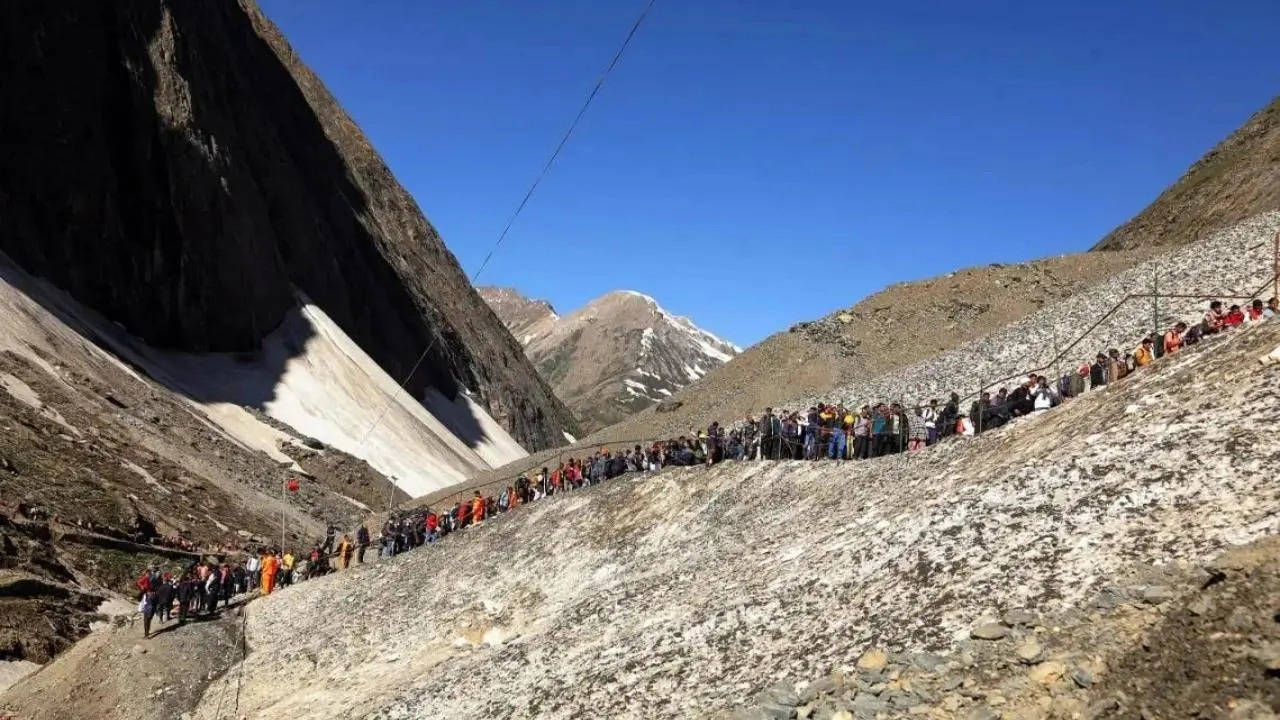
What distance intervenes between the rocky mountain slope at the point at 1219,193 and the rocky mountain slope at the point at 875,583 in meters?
41.4

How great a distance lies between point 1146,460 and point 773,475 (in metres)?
9.50

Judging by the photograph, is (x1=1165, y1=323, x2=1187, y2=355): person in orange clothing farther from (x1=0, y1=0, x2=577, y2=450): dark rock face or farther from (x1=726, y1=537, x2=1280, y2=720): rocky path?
(x1=0, y1=0, x2=577, y2=450): dark rock face

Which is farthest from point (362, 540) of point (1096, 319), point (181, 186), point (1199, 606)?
point (181, 186)

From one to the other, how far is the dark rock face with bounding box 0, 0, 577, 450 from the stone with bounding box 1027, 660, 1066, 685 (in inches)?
2304

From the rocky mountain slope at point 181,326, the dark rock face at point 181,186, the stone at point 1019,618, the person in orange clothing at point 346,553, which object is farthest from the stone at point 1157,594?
the dark rock face at point 181,186

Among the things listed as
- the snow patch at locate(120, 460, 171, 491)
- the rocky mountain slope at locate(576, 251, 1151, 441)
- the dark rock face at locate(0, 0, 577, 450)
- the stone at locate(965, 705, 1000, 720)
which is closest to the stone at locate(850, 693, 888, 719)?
the stone at locate(965, 705, 1000, 720)

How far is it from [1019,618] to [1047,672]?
107 centimetres

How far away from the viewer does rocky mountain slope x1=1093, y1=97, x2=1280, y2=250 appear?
176ft

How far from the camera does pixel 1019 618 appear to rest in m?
10.7

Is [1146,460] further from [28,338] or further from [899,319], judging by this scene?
[28,338]

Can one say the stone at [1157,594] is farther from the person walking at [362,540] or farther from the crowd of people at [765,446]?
the person walking at [362,540]

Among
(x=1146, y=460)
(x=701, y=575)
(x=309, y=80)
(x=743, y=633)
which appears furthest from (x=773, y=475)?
(x=309, y=80)

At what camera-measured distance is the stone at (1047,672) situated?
31.6ft

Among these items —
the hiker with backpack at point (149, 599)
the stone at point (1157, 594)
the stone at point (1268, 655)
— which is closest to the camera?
the stone at point (1268, 655)
